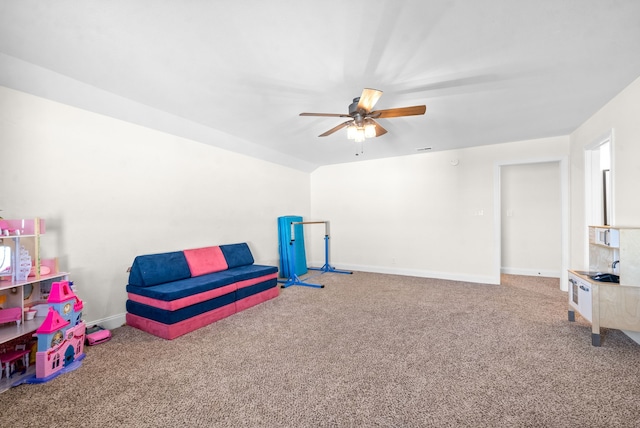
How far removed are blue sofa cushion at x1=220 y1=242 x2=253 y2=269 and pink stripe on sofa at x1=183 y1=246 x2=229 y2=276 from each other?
93 mm

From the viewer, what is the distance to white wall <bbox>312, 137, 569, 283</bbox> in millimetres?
5031

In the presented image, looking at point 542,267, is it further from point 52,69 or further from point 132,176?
point 52,69

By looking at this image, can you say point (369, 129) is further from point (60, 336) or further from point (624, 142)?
point (60, 336)

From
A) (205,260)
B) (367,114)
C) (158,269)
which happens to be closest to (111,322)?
(158,269)

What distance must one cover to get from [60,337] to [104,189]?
1.61 m

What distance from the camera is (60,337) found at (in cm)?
228

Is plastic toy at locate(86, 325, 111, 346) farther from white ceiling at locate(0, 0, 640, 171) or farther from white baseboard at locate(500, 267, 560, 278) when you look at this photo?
white baseboard at locate(500, 267, 560, 278)

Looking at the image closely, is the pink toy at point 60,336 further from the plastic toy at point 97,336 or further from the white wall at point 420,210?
the white wall at point 420,210

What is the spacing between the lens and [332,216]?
22.0ft

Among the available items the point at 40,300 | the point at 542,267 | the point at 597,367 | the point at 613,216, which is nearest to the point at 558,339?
the point at 597,367

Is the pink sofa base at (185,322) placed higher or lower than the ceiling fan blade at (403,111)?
lower

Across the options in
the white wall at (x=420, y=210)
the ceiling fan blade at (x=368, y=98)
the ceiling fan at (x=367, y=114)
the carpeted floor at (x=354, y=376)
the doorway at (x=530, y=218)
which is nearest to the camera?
the carpeted floor at (x=354, y=376)

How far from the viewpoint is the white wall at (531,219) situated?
17.6ft

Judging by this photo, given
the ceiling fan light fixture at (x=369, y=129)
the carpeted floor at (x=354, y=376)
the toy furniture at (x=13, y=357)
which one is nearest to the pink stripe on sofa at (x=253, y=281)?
the carpeted floor at (x=354, y=376)
